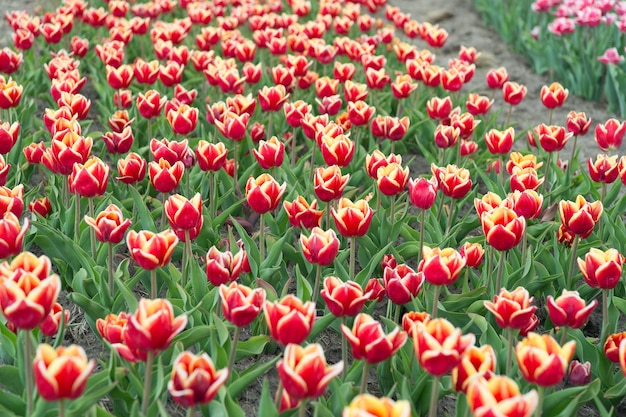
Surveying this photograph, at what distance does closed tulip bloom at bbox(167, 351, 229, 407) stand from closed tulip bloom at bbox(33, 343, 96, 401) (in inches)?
Answer: 8.0

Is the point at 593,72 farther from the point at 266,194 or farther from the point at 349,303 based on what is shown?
the point at 349,303

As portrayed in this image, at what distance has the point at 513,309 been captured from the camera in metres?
2.29

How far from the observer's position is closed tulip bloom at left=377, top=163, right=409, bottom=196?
307 cm

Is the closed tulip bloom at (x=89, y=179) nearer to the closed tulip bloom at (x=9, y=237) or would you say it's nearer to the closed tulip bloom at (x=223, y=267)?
the closed tulip bloom at (x=9, y=237)

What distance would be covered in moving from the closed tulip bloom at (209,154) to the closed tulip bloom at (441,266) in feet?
3.83

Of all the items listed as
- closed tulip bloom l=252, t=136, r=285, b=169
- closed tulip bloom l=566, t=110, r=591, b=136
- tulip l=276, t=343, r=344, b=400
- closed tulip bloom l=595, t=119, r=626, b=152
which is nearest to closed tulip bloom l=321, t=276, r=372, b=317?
tulip l=276, t=343, r=344, b=400

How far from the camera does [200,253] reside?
3.37 m

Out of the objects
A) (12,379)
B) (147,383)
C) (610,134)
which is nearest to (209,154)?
(12,379)

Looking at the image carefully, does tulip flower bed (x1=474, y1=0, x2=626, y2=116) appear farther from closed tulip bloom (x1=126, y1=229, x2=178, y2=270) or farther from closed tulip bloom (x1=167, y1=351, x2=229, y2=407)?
closed tulip bloom (x1=167, y1=351, x2=229, y2=407)

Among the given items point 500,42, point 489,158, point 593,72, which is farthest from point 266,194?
point 500,42

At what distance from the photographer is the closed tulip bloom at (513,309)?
2.26 m

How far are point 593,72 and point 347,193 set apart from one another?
3.44 metres

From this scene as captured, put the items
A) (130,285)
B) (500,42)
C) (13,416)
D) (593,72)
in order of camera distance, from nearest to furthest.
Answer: (13,416)
(130,285)
(593,72)
(500,42)

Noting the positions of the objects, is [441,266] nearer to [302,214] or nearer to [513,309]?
[513,309]
